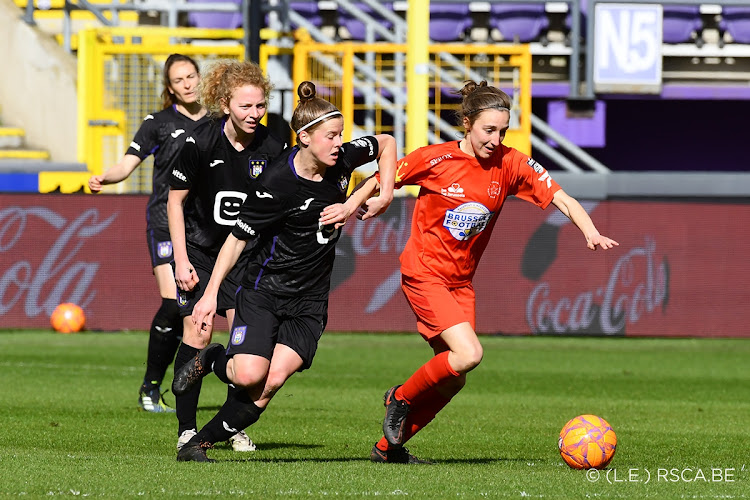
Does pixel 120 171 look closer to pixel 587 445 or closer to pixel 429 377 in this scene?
pixel 429 377

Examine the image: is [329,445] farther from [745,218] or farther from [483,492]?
[745,218]

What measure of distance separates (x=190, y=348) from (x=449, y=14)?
55.3 feet

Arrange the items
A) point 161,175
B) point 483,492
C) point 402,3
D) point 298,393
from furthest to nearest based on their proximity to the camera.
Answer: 1. point 402,3
2. point 298,393
3. point 161,175
4. point 483,492

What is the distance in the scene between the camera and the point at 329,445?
775 cm

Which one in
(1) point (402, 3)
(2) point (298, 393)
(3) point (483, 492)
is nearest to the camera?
(3) point (483, 492)

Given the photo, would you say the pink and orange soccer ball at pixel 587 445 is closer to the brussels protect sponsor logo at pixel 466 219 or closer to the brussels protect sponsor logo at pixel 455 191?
the brussels protect sponsor logo at pixel 466 219

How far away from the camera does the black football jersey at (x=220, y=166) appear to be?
7.16 m

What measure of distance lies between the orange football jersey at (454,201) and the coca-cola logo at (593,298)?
31.1ft

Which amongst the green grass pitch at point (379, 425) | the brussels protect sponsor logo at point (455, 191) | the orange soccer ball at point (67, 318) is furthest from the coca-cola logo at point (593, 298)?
the brussels protect sponsor logo at point (455, 191)

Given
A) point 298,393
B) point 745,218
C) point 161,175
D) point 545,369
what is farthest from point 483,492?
point 745,218

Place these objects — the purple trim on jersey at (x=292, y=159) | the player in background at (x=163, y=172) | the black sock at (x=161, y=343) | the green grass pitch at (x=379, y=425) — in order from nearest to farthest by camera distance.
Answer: the green grass pitch at (x=379, y=425) < the purple trim on jersey at (x=292, y=159) < the player in background at (x=163, y=172) < the black sock at (x=161, y=343)

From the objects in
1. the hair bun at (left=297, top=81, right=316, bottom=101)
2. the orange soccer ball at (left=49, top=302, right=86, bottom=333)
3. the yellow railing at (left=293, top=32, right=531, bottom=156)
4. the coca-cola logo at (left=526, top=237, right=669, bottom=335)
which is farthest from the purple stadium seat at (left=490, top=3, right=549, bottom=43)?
the hair bun at (left=297, top=81, right=316, bottom=101)

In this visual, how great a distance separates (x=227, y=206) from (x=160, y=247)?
1685mm

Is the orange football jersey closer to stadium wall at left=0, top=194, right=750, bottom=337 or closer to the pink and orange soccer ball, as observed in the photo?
the pink and orange soccer ball
